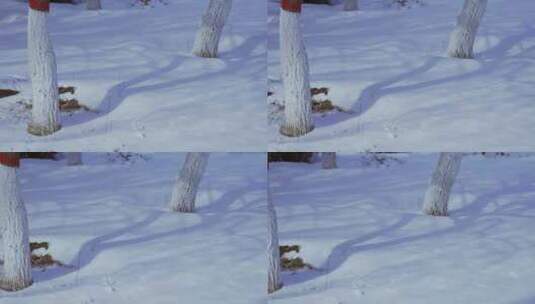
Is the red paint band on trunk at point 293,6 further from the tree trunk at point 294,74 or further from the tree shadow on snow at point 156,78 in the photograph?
the tree shadow on snow at point 156,78

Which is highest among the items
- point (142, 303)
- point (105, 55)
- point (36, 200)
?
point (105, 55)

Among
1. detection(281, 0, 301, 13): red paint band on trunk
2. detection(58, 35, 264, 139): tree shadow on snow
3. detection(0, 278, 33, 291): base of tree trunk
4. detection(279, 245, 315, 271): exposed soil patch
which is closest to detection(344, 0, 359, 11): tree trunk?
detection(281, 0, 301, 13): red paint band on trunk

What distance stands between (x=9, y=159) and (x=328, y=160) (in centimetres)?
95

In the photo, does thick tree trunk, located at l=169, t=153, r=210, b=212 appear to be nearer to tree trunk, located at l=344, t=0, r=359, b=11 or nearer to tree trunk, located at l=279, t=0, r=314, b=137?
tree trunk, located at l=279, t=0, r=314, b=137

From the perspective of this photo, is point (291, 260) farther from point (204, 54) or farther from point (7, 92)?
point (7, 92)

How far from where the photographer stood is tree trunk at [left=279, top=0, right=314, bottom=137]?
9.95 ft

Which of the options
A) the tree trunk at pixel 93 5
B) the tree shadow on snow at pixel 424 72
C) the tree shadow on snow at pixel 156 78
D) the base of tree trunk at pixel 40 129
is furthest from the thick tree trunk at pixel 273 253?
the tree trunk at pixel 93 5

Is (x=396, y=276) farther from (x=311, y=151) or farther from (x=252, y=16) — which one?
(x=252, y=16)

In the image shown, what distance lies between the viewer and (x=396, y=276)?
3.09 metres

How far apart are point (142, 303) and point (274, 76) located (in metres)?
0.78

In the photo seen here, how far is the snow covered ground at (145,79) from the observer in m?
3.07

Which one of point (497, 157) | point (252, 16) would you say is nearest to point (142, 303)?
point (252, 16)

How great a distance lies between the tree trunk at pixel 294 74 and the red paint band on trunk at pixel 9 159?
79cm

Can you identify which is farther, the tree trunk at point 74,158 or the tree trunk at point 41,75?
the tree trunk at point 74,158
